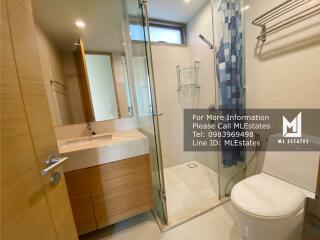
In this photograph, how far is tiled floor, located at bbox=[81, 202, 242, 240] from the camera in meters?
1.37

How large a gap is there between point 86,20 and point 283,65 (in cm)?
198

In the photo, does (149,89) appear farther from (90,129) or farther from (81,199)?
(81,199)

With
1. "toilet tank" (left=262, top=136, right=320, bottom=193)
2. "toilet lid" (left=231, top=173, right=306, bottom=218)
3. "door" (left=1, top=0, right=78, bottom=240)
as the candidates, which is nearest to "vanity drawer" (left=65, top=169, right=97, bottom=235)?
"door" (left=1, top=0, right=78, bottom=240)

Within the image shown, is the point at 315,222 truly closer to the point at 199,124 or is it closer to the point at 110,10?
Result: the point at 199,124

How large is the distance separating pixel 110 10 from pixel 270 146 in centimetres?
214

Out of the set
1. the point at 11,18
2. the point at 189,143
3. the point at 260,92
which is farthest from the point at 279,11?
the point at 189,143

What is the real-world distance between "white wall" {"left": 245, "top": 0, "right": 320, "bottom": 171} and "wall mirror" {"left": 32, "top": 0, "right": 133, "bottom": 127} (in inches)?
54.2

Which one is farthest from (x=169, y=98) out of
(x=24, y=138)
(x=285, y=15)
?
(x=24, y=138)

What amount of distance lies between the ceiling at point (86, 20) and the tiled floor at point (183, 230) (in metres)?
1.89

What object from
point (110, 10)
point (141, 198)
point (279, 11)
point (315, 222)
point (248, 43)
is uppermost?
point (110, 10)

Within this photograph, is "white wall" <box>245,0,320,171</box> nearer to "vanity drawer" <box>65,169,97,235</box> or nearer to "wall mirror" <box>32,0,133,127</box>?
"wall mirror" <box>32,0,133,127</box>

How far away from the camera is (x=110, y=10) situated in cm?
173

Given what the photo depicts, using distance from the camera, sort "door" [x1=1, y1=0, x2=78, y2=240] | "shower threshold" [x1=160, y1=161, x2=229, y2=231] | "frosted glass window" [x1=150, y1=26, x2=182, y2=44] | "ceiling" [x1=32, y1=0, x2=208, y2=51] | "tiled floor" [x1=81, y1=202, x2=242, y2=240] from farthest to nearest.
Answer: "frosted glass window" [x1=150, y1=26, x2=182, y2=44]
"shower threshold" [x1=160, y1=161, x2=229, y2=231]
"ceiling" [x1=32, y1=0, x2=208, y2=51]
"tiled floor" [x1=81, y1=202, x2=242, y2=240]
"door" [x1=1, y1=0, x2=78, y2=240]

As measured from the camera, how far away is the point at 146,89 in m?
1.46
